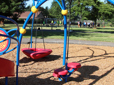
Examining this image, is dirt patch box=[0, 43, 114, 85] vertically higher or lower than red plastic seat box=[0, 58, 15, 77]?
lower

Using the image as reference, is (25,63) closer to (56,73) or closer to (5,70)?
(56,73)

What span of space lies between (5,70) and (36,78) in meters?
1.90

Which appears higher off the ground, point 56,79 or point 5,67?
point 5,67

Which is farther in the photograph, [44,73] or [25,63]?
[25,63]

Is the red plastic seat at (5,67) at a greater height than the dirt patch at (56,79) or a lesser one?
greater

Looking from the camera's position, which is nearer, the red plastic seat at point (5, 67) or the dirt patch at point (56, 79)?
the red plastic seat at point (5, 67)

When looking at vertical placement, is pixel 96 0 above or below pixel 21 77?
above

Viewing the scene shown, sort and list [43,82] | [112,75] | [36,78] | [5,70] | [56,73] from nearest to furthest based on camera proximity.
Result: 1. [5,70]
2. [56,73]
3. [43,82]
4. [36,78]
5. [112,75]

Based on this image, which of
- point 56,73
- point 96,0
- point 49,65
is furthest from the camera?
point 96,0

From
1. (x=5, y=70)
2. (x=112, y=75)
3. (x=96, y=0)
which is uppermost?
(x=96, y=0)

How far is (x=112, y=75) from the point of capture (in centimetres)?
538

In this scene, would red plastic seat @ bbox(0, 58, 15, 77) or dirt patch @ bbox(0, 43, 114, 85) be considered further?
dirt patch @ bbox(0, 43, 114, 85)

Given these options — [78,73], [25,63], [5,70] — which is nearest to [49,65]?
[25,63]

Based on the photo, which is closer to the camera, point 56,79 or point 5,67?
point 5,67
